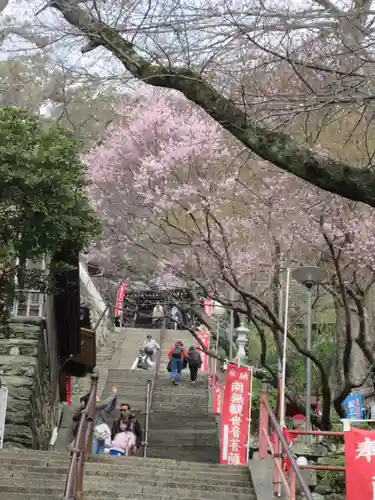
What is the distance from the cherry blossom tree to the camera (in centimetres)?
1288

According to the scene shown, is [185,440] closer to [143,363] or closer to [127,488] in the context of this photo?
[143,363]

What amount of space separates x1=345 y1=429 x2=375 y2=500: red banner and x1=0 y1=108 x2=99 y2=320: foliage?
404 cm

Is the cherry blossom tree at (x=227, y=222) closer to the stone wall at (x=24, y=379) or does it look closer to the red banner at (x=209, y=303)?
the red banner at (x=209, y=303)

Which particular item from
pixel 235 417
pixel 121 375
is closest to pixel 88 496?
pixel 235 417

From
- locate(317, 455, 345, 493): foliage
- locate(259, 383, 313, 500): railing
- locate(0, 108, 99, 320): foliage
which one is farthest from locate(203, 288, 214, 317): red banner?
locate(0, 108, 99, 320): foliage

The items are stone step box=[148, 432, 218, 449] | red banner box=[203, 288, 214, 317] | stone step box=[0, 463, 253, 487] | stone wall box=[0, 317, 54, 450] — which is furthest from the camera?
stone step box=[148, 432, 218, 449]

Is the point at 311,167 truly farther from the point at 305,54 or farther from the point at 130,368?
the point at 130,368

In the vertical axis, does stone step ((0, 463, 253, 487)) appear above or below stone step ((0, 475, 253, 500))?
above

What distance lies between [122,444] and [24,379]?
1947 millimetres

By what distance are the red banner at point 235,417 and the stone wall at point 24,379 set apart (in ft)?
11.0

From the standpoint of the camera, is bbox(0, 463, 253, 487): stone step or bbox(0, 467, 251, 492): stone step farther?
bbox(0, 463, 253, 487): stone step

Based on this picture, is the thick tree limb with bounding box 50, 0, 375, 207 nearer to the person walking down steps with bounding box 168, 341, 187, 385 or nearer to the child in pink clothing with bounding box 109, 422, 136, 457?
the child in pink clothing with bounding box 109, 422, 136, 457

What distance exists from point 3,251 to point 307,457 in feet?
18.1

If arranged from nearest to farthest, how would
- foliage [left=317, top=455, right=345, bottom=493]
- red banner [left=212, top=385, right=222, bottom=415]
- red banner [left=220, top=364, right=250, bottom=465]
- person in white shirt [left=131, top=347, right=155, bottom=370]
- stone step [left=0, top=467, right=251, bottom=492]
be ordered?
stone step [left=0, top=467, right=251, bottom=492] → foliage [left=317, top=455, right=345, bottom=493] → red banner [left=220, top=364, right=250, bottom=465] → red banner [left=212, top=385, right=222, bottom=415] → person in white shirt [left=131, top=347, right=155, bottom=370]
